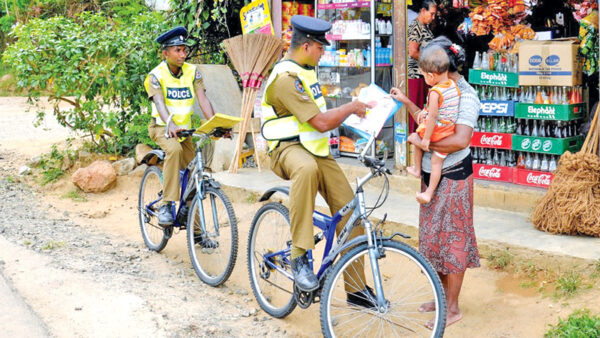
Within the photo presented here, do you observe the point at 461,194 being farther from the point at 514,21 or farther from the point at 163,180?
the point at 514,21

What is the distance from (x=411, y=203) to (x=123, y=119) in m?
4.58

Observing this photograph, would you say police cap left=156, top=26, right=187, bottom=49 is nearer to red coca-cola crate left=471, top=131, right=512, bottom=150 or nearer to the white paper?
the white paper

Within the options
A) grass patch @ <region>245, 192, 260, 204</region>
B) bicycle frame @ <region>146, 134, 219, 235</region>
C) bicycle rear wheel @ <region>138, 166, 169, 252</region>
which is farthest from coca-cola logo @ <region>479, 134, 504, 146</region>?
bicycle rear wheel @ <region>138, 166, 169, 252</region>

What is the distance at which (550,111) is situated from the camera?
6422mm

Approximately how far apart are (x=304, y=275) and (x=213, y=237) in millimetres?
1332

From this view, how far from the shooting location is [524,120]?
268 inches

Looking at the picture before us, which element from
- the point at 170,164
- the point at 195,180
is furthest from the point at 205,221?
the point at 170,164

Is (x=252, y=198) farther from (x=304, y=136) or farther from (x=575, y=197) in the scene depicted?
(x=575, y=197)

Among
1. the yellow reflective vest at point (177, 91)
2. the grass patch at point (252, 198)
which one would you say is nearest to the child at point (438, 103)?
the yellow reflective vest at point (177, 91)

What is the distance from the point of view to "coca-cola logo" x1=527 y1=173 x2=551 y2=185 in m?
6.47

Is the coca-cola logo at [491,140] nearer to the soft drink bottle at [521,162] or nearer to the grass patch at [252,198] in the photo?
the soft drink bottle at [521,162]

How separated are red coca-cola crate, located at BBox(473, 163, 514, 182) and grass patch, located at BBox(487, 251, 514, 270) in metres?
1.39

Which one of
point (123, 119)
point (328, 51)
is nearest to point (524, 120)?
point (328, 51)

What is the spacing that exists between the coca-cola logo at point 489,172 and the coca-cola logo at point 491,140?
0.83 ft
